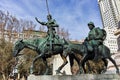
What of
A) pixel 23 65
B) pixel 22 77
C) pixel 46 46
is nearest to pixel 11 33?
pixel 23 65

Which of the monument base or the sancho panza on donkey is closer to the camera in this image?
the monument base

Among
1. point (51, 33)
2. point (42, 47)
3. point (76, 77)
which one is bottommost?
point (76, 77)

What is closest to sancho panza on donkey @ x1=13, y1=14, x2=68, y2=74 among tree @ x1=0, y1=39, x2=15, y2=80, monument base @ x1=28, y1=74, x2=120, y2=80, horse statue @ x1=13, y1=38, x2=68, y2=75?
horse statue @ x1=13, y1=38, x2=68, y2=75

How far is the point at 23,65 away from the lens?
2564 cm

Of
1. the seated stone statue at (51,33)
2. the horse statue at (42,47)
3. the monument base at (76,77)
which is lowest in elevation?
the monument base at (76,77)

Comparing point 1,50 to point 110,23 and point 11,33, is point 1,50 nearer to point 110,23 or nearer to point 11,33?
point 11,33

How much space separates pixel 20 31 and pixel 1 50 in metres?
3.78

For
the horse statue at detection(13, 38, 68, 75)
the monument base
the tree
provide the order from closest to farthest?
Answer: the monument base → the horse statue at detection(13, 38, 68, 75) → the tree

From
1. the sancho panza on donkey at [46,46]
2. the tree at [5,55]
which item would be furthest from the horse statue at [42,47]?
the tree at [5,55]

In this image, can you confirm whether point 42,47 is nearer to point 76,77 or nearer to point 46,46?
point 46,46

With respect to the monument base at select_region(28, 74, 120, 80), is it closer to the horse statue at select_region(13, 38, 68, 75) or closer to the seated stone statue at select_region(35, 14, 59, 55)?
the horse statue at select_region(13, 38, 68, 75)

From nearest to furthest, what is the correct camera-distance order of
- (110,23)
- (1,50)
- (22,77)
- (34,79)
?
(34,79), (1,50), (22,77), (110,23)

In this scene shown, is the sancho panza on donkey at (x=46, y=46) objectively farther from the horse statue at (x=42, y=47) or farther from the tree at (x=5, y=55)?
the tree at (x=5, y=55)

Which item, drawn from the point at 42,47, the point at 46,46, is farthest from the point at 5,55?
the point at 46,46
